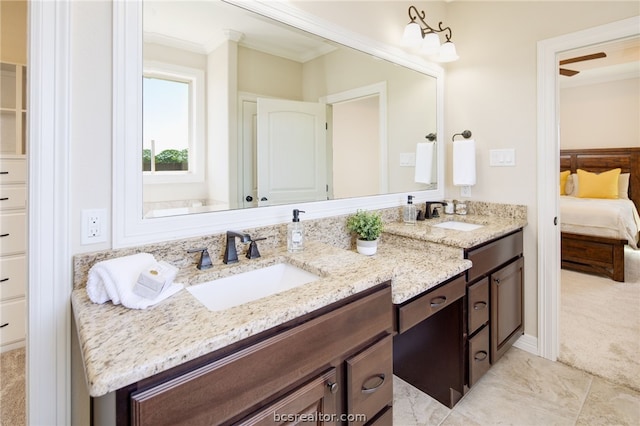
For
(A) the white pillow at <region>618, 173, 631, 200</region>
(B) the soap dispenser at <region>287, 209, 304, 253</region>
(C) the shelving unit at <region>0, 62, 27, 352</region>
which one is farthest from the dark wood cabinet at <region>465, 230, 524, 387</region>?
(A) the white pillow at <region>618, 173, 631, 200</region>

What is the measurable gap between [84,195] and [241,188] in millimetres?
615

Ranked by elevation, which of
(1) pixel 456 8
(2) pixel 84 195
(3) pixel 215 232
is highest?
(1) pixel 456 8

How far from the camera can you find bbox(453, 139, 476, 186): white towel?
240cm

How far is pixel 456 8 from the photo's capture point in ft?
8.27

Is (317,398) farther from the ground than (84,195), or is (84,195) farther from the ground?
(84,195)

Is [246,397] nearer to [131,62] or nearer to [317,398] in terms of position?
[317,398]

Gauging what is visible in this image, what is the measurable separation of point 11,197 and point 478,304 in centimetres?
308

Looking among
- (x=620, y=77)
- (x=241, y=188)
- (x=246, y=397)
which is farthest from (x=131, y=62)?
(x=620, y=77)

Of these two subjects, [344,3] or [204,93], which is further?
[344,3]

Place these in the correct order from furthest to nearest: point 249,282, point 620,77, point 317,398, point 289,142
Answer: point 620,77 → point 289,142 → point 249,282 → point 317,398

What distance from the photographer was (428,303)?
1.37 m

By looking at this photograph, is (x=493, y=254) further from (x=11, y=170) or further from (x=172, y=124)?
(x=11, y=170)

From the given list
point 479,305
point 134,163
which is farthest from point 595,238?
point 134,163

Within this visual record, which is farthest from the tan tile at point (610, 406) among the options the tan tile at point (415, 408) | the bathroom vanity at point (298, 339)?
the tan tile at point (415, 408)
